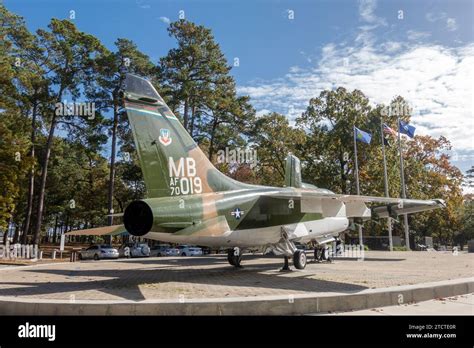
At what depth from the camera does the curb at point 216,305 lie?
26.5ft

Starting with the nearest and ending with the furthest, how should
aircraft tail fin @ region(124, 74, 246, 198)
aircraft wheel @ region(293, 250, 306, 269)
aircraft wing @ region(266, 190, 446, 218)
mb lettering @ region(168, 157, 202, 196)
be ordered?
aircraft tail fin @ region(124, 74, 246, 198)
mb lettering @ region(168, 157, 202, 196)
aircraft wing @ region(266, 190, 446, 218)
aircraft wheel @ region(293, 250, 306, 269)

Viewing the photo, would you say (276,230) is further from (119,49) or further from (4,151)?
(119,49)

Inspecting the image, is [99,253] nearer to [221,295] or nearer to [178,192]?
[178,192]

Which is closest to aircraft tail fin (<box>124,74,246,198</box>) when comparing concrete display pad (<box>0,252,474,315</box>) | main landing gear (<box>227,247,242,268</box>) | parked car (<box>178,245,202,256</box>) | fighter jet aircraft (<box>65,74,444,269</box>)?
fighter jet aircraft (<box>65,74,444,269</box>)

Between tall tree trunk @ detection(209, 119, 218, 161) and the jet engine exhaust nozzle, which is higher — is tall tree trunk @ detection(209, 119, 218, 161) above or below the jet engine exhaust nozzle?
above

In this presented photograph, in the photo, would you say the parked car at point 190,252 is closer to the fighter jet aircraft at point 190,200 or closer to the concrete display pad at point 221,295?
the fighter jet aircraft at point 190,200

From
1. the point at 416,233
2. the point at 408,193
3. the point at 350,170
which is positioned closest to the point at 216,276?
the point at 350,170

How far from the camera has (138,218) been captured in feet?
35.3
